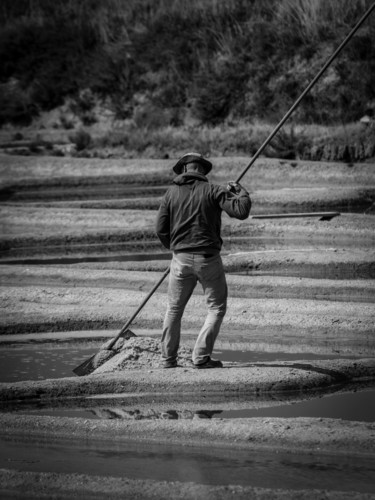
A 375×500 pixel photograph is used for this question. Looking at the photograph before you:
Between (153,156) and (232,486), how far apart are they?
22.8 m

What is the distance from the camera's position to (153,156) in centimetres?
2853

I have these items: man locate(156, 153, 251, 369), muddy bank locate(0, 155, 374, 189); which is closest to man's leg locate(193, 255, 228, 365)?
man locate(156, 153, 251, 369)

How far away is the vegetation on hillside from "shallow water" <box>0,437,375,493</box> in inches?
836

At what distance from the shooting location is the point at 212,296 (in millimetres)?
8656

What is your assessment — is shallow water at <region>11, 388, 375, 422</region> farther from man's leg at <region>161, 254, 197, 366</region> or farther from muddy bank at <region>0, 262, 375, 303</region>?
muddy bank at <region>0, 262, 375, 303</region>

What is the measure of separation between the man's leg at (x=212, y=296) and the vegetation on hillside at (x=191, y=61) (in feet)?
63.6

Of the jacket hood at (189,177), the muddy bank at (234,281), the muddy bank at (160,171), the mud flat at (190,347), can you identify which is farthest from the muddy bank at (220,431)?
the muddy bank at (160,171)

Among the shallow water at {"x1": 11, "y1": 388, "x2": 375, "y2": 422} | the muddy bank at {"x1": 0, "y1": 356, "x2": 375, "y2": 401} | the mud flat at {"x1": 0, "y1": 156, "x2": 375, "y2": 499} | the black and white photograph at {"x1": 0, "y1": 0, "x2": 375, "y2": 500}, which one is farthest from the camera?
the muddy bank at {"x1": 0, "y1": 356, "x2": 375, "y2": 401}

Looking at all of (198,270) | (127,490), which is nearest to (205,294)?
(198,270)

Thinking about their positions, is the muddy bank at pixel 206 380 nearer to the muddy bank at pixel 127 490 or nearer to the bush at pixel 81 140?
the muddy bank at pixel 127 490

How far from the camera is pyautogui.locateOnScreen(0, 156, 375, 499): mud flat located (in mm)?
6504

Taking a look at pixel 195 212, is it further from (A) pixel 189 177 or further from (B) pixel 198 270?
(B) pixel 198 270

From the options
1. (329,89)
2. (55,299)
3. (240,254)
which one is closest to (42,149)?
(329,89)

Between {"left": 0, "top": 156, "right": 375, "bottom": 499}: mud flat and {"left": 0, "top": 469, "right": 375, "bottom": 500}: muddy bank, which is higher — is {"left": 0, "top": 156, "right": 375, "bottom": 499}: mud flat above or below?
below
